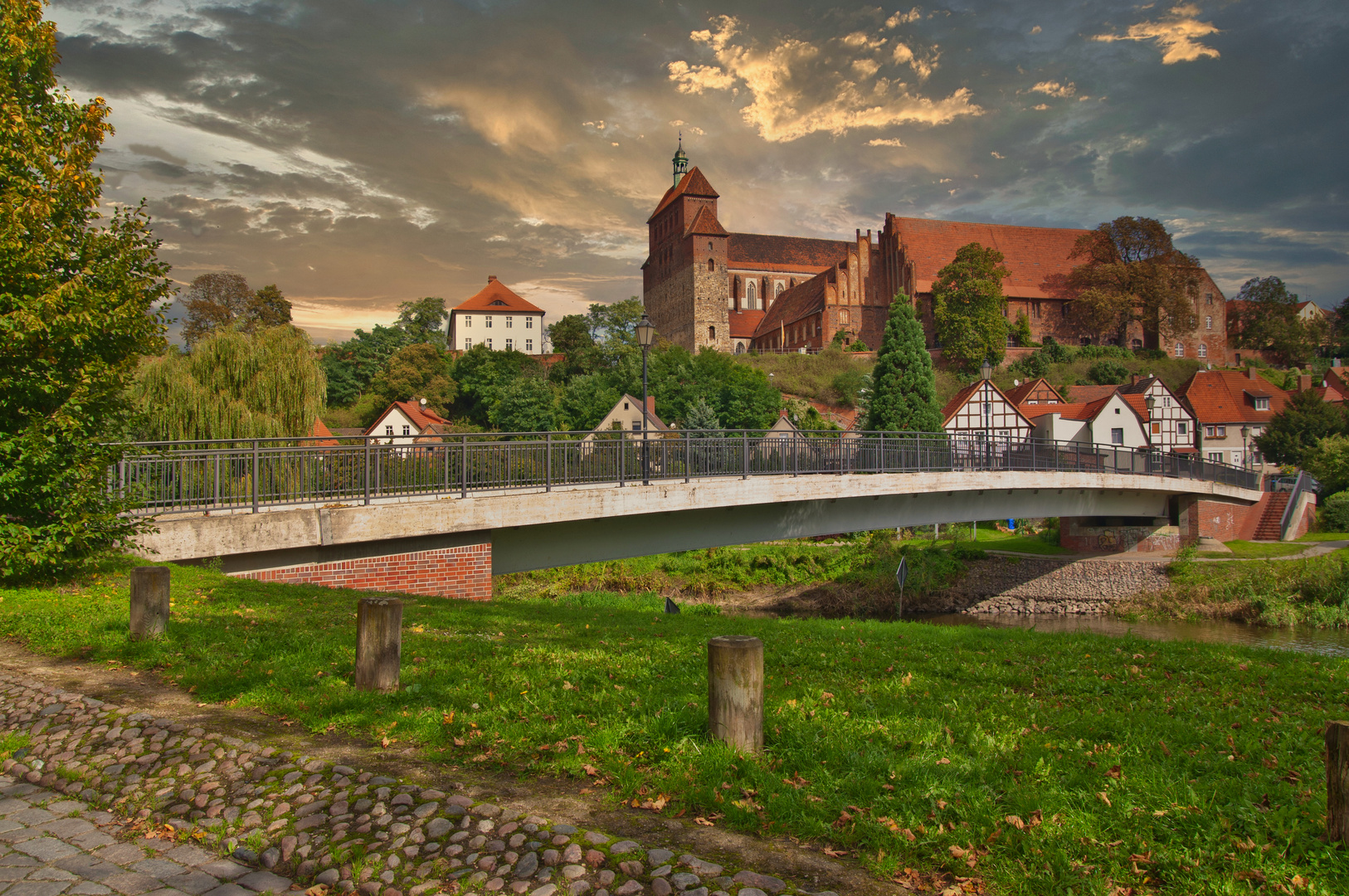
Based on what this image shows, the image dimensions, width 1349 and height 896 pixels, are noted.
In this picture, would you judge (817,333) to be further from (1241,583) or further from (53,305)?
(53,305)

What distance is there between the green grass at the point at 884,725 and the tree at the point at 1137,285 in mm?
79398

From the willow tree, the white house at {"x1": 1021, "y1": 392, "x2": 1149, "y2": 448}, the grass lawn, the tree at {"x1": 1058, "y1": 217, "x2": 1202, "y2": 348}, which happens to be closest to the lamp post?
the willow tree

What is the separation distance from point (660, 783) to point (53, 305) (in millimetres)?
8779

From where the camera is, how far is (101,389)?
9258 millimetres

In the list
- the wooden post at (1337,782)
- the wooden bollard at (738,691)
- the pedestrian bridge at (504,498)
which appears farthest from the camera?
the pedestrian bridge at (504,498)

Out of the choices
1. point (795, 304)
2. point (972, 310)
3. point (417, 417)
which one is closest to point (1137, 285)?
point (972, 310)

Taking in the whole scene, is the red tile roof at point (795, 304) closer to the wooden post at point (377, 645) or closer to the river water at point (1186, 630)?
the river water at point (1186, 630)

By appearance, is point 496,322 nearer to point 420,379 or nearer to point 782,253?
point 420,379

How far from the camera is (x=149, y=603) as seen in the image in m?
7.07

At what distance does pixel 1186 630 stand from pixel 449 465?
2341cm

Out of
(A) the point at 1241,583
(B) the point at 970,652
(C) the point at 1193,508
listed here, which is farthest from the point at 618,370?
(B) the point at 970,652

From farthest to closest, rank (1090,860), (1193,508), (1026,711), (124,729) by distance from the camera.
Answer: (1193,508) < (1026,711) < (124,729) < (1090,860)

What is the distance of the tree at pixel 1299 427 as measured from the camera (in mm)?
50531

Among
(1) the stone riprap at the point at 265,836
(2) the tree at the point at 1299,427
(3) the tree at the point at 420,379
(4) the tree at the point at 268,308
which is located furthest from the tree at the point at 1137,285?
(1) the stone riprap at the point at 265,836
